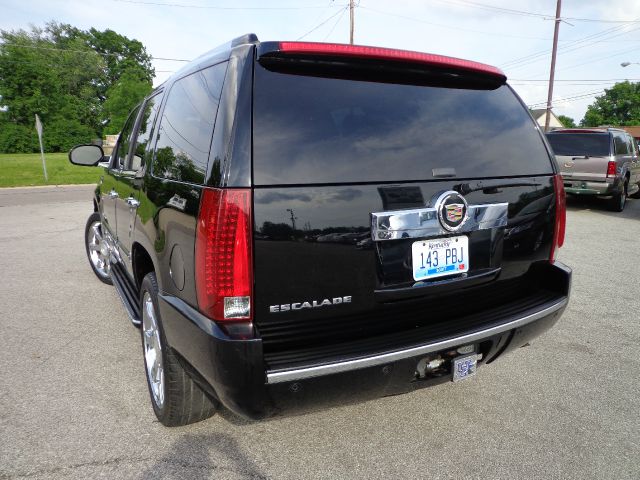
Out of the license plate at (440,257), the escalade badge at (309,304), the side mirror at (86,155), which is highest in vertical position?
the side mirror at (86,155)

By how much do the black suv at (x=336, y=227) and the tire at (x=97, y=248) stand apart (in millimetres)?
2788

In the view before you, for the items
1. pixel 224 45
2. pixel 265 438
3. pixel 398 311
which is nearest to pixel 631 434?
pixel 398 311

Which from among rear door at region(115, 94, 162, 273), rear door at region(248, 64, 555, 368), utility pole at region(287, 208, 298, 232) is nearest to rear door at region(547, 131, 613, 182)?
rear door at region(248, 64, 555, 368)

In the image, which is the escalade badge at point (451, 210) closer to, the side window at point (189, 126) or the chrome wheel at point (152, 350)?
the side window at point (189, 126)

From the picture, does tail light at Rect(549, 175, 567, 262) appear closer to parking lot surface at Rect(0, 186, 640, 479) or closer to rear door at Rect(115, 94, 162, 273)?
parking lot surface at Rect(0, 186, 640, 479)

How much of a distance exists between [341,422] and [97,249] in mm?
3905

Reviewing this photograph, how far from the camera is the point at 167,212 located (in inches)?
87.3

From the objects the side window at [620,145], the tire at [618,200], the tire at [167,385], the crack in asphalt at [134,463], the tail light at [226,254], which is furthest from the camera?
the tire at [618,200]

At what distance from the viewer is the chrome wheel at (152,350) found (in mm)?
2523

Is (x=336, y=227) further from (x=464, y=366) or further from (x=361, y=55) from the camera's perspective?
(x=464, y=366)

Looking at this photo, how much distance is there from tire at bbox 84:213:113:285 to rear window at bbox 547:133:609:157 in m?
9.68

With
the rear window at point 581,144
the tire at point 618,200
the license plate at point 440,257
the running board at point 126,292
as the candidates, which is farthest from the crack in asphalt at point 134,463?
the tire at point 618,200

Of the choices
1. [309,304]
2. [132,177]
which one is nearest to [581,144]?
[132,177]

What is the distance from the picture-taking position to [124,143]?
400 centimetres
